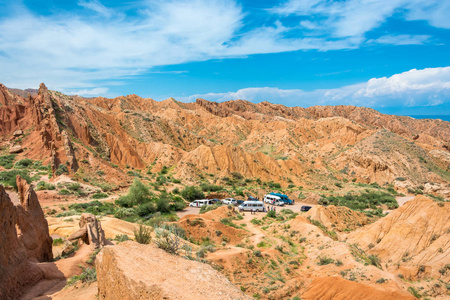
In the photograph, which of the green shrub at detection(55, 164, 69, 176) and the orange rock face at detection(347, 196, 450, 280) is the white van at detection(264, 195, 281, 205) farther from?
the green shrub at detection(55, 164, 69, 176)

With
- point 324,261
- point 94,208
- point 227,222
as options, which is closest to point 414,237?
point 324,261

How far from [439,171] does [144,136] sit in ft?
222

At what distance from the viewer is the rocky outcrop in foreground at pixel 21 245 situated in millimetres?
10117

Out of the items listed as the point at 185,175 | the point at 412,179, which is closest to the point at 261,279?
the point at 185,175

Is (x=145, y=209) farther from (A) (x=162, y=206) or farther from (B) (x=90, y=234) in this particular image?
(B) (x=90, y=234)

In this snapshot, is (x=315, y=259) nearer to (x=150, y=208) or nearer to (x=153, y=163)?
(x=150, y=208)

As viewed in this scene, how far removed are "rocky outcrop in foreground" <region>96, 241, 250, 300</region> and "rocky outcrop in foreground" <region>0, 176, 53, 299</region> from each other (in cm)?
381

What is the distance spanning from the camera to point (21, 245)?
12172 mm

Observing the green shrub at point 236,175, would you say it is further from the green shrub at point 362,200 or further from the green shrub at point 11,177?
the green shrub at point 11,177

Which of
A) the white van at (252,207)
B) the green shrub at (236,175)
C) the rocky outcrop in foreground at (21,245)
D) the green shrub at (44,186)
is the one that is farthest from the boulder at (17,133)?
the rocky outcrop in foreground at (21,245)

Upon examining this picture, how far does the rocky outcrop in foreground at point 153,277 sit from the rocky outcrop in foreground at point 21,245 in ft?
12.5

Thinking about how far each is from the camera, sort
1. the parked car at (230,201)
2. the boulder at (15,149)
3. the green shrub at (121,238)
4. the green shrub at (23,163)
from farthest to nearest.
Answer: the boulder at (15,149) < the parked car at (230,201) < the green shrub at (23,163) < the green shrub at (121,238)

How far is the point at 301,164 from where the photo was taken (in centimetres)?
6150

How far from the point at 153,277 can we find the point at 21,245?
331 inches
